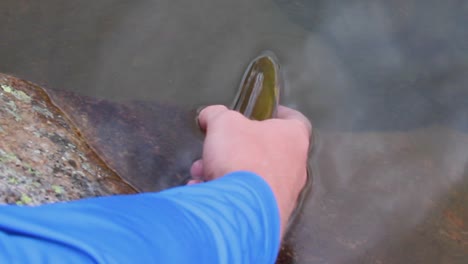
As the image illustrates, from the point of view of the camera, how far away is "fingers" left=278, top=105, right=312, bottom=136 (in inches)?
89.7

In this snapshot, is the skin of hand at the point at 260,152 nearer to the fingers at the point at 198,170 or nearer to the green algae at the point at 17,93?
the fingers at the point at 198,170

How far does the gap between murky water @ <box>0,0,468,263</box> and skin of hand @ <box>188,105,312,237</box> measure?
43cm

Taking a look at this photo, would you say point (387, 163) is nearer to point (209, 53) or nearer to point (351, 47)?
point (351, 47)

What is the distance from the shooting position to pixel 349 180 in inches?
91.8

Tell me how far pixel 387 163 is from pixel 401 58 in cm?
53

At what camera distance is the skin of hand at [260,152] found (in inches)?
65.4

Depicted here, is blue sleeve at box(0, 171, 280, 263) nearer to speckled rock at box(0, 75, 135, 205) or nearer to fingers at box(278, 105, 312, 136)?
speckled rock at box(0, 75, 135, 205)

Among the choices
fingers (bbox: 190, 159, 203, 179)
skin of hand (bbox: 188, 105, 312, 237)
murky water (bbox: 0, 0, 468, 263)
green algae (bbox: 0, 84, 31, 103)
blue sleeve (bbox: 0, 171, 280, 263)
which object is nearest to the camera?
blue sleeve (bbox: 0, 171, 280, 263)

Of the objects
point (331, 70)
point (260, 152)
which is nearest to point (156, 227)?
point (260, 152)

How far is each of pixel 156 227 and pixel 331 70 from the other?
166 centimetres

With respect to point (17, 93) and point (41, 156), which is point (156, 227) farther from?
point (17, 93)

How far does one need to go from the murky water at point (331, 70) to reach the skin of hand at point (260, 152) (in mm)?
431

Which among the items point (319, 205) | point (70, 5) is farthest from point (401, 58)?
point (70, 5)

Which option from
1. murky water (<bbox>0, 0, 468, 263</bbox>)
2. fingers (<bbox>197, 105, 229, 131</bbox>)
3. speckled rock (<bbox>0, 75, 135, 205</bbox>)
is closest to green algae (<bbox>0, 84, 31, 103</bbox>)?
speckled rock (<bbox>0, 75, 135, 205</bbox>)
